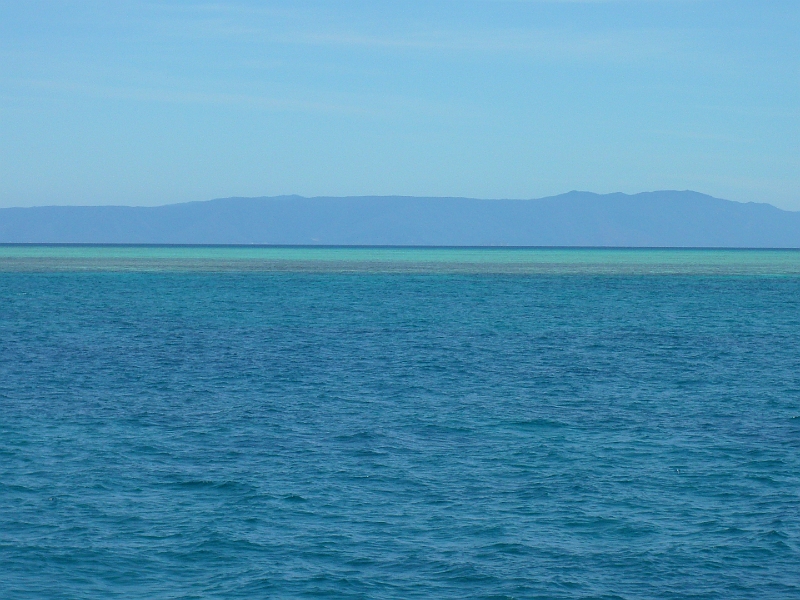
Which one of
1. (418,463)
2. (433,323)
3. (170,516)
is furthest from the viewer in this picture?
(433,323)

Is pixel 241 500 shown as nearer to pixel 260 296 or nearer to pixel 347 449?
pixel 347 449

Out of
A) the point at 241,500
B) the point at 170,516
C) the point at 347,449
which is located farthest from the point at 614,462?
the point at 170,516

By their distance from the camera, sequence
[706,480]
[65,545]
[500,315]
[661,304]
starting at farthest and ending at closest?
[661,304], [500,315], [706,480], [65,545]

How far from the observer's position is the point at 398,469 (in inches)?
A: 931

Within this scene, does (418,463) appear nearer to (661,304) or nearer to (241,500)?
(241,500)

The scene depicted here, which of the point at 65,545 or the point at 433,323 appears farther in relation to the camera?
the point at 433,323

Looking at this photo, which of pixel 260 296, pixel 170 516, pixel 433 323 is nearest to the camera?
pixel 170 516

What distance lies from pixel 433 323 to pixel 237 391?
31.8m

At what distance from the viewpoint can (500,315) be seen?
240 feet

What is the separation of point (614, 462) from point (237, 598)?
1152 centimetres

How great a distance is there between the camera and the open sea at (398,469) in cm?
1711

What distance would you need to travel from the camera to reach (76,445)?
25719mm

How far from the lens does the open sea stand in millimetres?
17109

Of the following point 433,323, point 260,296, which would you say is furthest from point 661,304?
point 260,296
